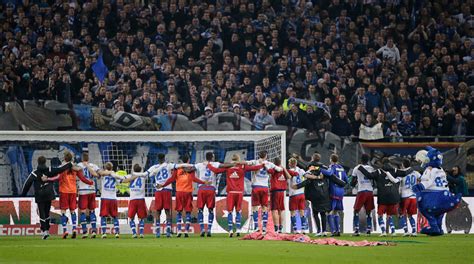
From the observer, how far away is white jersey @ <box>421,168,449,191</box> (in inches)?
912

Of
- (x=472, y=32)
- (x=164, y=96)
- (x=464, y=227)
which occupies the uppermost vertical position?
(x=472, y=32)

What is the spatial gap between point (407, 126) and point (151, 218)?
8.71 m

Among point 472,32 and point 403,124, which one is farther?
point 472,32

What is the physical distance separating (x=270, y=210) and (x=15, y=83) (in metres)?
9.69

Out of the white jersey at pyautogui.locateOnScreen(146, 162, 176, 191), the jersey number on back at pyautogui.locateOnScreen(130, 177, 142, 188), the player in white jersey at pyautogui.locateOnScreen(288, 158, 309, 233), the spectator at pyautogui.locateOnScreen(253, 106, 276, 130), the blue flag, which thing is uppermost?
the blue flag

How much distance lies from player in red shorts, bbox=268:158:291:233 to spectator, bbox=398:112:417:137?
7.48 m

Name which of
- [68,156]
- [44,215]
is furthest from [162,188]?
[44,215]

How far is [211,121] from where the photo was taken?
93.7 feet

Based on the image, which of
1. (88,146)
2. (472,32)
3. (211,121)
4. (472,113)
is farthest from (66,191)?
(472,32)

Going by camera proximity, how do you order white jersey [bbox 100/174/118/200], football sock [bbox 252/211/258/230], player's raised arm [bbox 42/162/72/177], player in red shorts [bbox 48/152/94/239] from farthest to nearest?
1. football sock [bbox 252/211/258/230]
2. white jersey [bbox 100/174/118/200]
3. player in red shorts [bbox 48/152/94/239]
4. player's raised arm [bbox 42/162/72/177]

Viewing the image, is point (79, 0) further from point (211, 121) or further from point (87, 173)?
point (87, 173)

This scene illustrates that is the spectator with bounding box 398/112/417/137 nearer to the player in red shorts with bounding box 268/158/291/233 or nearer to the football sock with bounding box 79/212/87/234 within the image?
the player in red shorts with bounding box 268/158/291/233

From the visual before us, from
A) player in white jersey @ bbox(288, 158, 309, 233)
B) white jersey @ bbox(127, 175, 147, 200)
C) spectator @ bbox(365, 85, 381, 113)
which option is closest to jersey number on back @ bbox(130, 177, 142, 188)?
white jersey @ bbox(127, 175, 147, 200)

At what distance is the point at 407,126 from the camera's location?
100 ft
